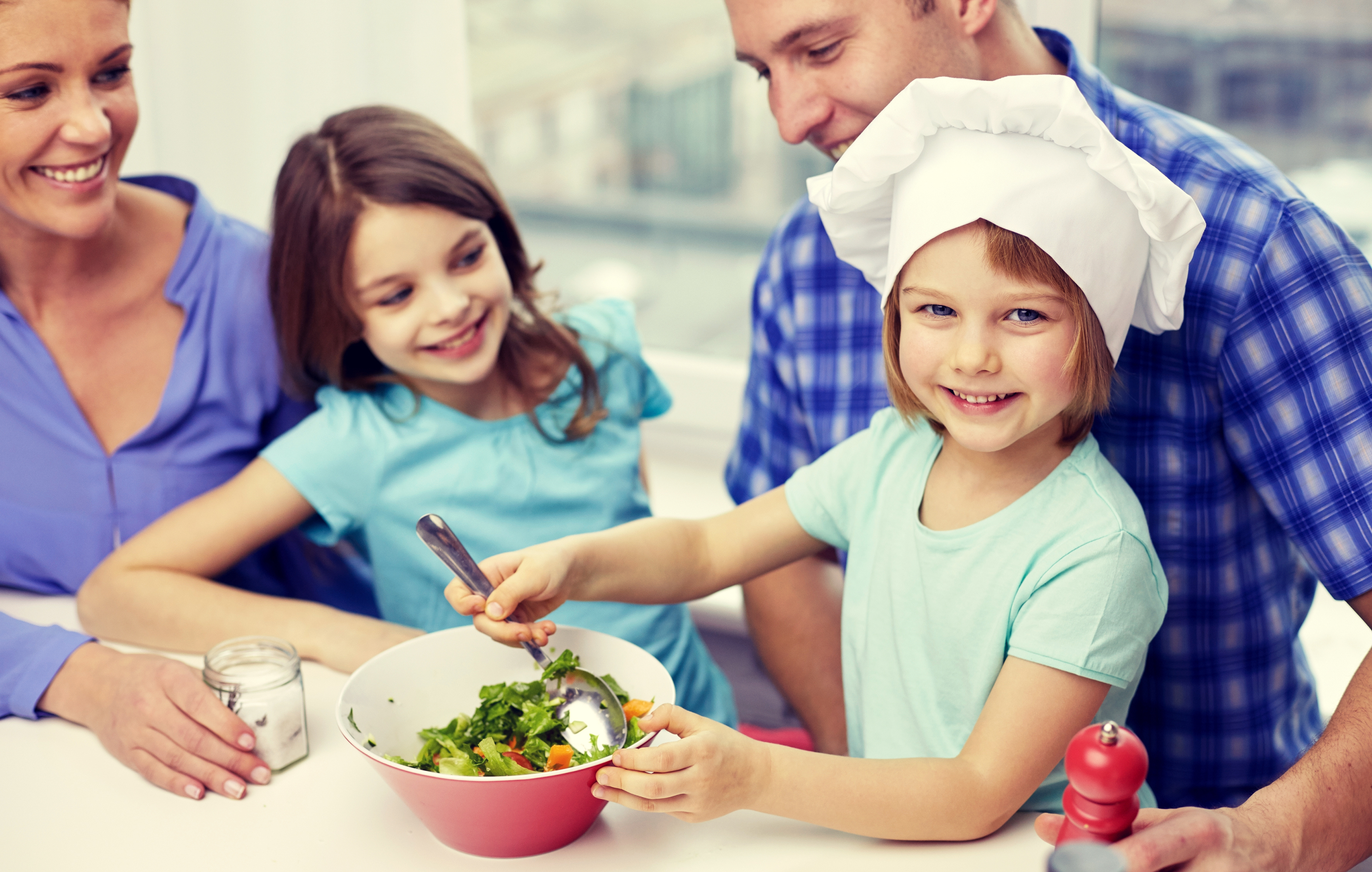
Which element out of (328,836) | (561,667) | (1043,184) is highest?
(1043,184)

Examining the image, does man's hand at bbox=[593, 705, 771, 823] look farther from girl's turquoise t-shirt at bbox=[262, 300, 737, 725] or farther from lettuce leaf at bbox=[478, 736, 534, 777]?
girl's turquoise t-shirt at bbox=[262, 300, 737, 725]

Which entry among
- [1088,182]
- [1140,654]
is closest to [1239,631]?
[1140,654]

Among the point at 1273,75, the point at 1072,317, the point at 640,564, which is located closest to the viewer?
the point at 1072,317

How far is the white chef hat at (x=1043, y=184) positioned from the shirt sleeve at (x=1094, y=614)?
0.19 meters

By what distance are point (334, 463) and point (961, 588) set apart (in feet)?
2.60

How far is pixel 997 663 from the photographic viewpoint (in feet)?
3.67

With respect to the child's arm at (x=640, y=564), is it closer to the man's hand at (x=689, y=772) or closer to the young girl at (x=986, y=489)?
the young girl at (x=986, y=489)

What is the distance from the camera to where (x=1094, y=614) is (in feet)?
3.44

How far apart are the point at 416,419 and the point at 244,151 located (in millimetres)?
1048

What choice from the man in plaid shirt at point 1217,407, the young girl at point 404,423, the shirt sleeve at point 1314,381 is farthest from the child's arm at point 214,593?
the shirt sleeve at point 1314,381

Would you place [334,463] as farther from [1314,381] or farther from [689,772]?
[1314,381]

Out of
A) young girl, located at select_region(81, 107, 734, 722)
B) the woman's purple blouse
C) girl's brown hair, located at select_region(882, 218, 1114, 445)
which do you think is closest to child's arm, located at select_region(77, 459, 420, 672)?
young girl, located at select_region(81, 107, 734, 722)

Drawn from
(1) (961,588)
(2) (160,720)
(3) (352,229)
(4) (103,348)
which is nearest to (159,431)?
(4) (103,348)

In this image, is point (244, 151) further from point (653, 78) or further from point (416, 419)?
point (416, 419)
